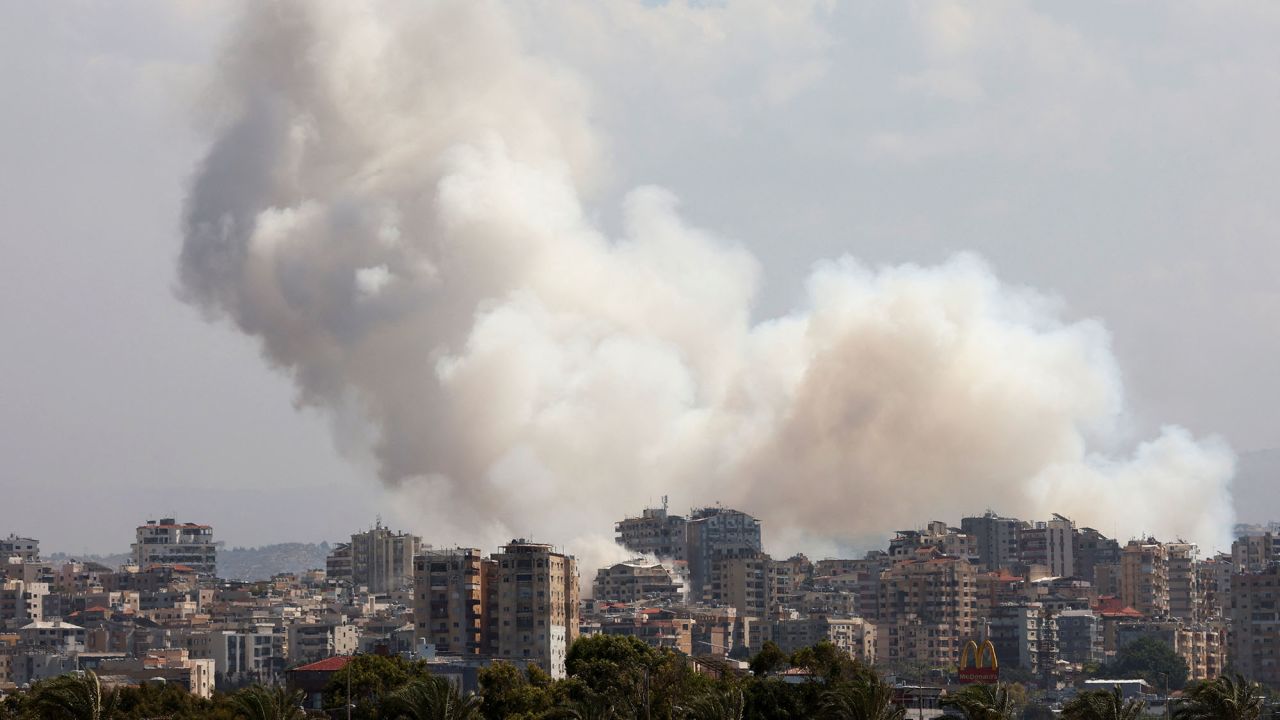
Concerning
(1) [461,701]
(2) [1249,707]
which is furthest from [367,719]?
(2) [1249,707]

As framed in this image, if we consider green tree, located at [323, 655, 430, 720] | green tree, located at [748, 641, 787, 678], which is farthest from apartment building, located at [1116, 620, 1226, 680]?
green tree, located at [323, 655, 430, 720]

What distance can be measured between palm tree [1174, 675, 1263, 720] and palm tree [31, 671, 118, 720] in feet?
110

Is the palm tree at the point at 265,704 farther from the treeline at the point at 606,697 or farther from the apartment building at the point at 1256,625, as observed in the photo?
the apartment building at the point at 1256,625

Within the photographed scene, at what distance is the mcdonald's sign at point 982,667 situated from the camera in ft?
406

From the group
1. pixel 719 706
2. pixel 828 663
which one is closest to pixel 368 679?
pixel 828 663

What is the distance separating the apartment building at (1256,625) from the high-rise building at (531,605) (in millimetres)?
56303

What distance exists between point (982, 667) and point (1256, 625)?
213 ft

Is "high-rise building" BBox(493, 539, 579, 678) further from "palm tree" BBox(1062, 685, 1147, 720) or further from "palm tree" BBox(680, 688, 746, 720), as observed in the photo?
"palm tree" BBox(1062, 685, 1147, 720)

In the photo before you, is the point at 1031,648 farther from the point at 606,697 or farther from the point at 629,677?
the point at 606,697

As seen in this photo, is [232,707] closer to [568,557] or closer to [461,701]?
[461,701]

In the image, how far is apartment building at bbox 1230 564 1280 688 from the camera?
179000 mm

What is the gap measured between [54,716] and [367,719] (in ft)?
43.0

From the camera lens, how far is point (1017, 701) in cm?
15500

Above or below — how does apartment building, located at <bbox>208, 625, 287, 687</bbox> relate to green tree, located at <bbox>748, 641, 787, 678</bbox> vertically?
below
